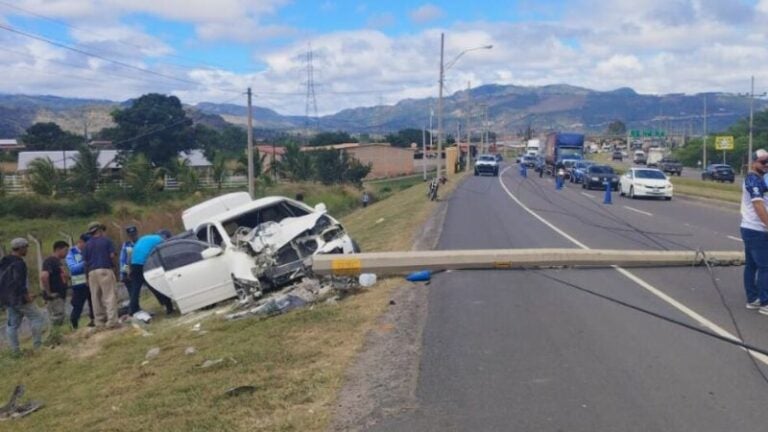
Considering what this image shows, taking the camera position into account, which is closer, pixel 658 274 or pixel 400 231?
pixel 658 274

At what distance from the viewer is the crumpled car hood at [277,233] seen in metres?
13.6

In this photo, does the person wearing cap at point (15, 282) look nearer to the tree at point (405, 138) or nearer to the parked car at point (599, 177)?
the parked car at point (599, 177)

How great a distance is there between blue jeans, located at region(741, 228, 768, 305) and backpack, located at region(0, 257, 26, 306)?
9.90 m

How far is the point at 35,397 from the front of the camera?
31.0 ft

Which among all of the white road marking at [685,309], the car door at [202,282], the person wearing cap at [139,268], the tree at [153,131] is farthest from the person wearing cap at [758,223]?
the tree at [153,131]

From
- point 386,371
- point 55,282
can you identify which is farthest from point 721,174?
point 386,371

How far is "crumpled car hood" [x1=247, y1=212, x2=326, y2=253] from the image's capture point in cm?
1363

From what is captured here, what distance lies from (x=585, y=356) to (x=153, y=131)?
3290 inches

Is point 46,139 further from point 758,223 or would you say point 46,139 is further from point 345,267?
point 758,223

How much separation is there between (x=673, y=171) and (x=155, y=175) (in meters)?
43.8

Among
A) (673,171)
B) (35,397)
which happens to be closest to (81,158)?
(673,171)

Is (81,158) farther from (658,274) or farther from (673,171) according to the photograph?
(658,274)

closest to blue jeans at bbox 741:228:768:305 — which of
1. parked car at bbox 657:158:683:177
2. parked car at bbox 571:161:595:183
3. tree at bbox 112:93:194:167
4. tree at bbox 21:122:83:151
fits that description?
parked car at bbox 571:161:595:183

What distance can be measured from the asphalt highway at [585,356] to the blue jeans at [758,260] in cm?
30
